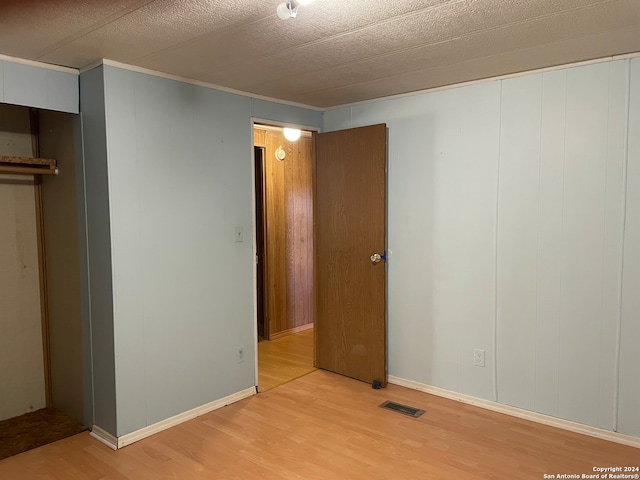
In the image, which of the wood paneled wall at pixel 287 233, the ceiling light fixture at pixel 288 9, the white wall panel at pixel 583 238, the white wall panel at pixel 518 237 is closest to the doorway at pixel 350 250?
the white wall panel at pixel 518 237

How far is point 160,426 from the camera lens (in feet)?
9.77

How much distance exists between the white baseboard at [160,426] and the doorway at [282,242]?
1273 mm

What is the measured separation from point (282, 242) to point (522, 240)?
A: 9.04ft

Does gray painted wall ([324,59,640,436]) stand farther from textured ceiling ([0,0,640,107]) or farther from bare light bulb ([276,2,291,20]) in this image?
bare light bulb ([276,2,291,20])

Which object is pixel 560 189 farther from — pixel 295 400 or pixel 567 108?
pixel 295 400

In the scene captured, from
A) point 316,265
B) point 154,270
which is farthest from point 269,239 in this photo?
point 154,270

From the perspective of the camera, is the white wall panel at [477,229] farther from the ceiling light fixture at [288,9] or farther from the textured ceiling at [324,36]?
the ceiling light fixture at [288,9]

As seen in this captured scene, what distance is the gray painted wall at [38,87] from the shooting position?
2572 mm

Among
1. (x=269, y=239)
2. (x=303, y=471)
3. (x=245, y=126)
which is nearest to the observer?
(x=303, y=471)

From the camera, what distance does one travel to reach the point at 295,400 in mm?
3449

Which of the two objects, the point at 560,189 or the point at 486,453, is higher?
the point at 560,189

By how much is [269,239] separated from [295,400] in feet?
6.63

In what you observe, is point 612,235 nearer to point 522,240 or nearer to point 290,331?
point 522,240

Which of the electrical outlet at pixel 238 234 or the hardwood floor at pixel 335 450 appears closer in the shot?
the hardwood floor at pixel 335 450
